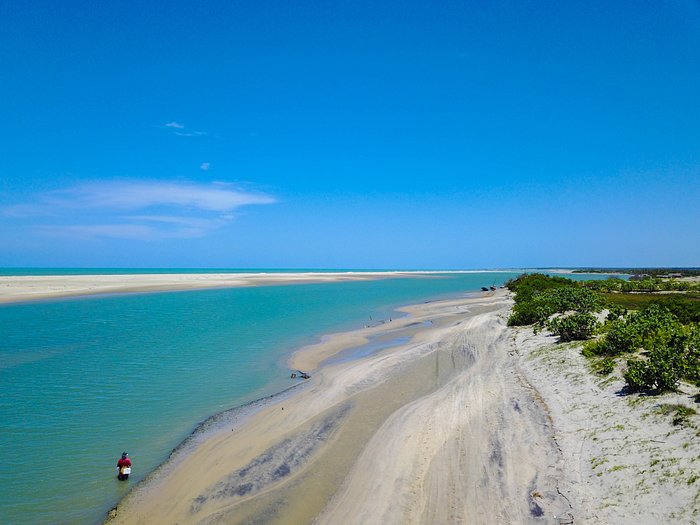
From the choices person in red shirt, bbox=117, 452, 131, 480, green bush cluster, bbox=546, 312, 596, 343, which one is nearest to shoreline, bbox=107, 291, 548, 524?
person in red shirt, bbox=117, 452, 131, 480

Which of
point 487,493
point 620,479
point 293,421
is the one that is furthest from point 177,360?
point 620,479

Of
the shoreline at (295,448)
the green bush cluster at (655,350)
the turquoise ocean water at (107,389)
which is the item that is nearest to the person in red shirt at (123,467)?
the turquoise ocean water at (107,389)

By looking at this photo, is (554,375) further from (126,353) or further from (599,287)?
(599,287)

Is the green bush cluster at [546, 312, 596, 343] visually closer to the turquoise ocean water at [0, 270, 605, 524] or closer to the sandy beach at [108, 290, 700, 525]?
the sandy beach at [108, 290, 700, 525]

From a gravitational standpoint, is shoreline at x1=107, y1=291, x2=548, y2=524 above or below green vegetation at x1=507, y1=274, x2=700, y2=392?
below

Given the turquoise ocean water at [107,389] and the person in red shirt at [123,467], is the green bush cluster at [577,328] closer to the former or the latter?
the turquoise ocean water at [107,389]

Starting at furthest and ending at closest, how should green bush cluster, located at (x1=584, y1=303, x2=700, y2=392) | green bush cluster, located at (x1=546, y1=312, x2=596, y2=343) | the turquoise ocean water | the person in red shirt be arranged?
green bush cluster, located at (x1=546, y1=312, x2=596, y2=343)
green bush cluster, located at (x1=584, y1=303, x2=700, y2=392)
the person in red shirt
the turquoise ocean water

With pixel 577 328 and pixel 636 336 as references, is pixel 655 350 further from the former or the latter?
pixel 577 328
